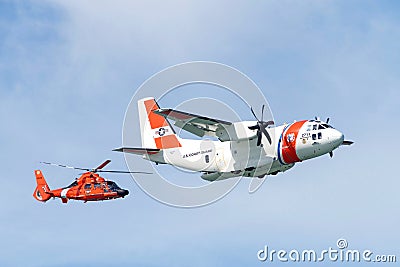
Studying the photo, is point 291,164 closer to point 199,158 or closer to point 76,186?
point 199,158

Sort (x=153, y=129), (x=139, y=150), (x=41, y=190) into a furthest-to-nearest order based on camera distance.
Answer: (x=41, y=190), (x=153, y=129), (x=139, y=150)

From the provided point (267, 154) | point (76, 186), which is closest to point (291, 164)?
point (267, 154)

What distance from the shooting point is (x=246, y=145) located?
42.9 metres

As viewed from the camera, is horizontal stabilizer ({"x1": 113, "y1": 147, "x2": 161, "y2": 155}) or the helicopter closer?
horizontal stabilizer ({"x1": 113, "y1": 147, "x2": 161, "y2": 155})

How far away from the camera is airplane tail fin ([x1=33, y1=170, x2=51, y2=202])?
51.8m

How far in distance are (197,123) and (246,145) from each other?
3120 millimetres

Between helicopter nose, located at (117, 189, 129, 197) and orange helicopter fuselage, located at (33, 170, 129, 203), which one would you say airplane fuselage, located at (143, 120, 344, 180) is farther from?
orange helicopter fuselage, located at (33, 170, 129, 203)

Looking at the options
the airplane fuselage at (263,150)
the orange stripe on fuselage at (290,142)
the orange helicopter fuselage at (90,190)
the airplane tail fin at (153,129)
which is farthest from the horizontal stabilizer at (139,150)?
the orange stripe on fuselage at (290,142)

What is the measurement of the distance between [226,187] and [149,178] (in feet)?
15.0

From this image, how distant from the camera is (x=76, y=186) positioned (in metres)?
50.2

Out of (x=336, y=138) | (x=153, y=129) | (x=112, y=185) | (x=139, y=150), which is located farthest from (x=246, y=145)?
(x=112, y=185)

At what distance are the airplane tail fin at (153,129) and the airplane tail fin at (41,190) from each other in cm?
824

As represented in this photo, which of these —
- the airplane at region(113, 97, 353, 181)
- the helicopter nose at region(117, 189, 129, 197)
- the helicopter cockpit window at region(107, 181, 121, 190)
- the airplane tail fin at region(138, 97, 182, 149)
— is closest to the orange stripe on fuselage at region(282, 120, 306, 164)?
the airplane at region(113, 97, 353, 181)

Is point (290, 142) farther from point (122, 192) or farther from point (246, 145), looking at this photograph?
point (122, 192)
